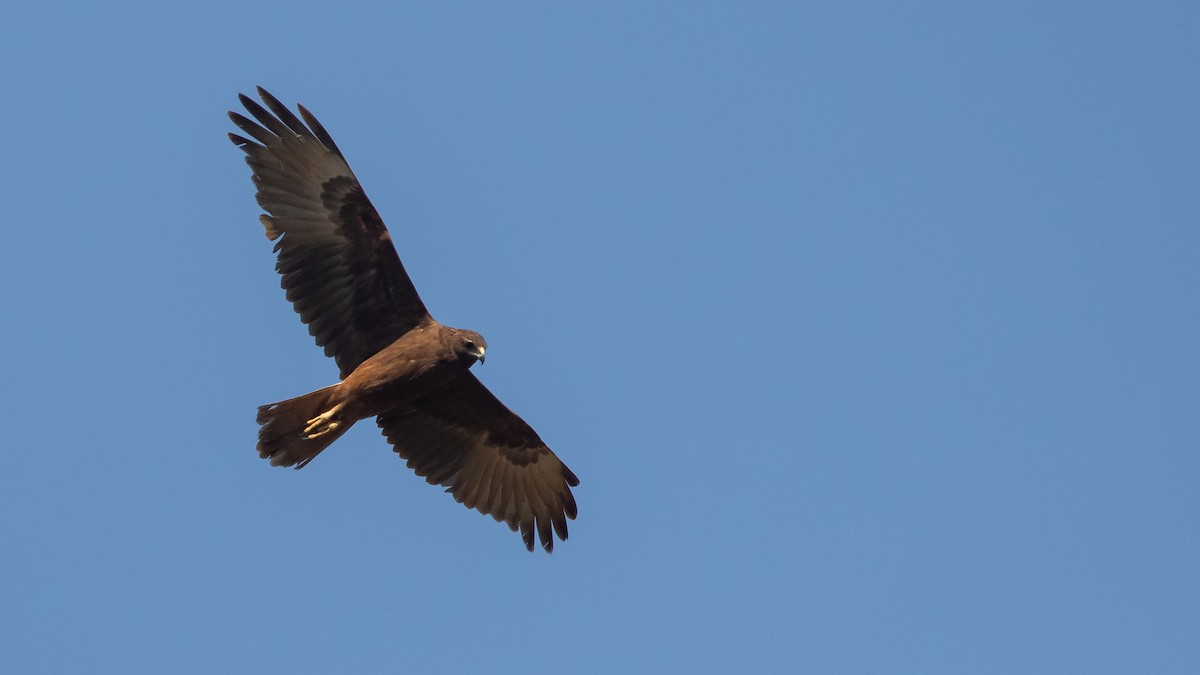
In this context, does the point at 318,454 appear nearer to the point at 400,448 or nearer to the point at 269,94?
the point at 400,448

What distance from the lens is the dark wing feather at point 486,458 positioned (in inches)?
589

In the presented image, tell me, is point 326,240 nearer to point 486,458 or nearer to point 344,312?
point 344,312

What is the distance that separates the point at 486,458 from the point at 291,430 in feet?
7.91

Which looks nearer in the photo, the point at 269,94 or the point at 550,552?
the point at 269,94

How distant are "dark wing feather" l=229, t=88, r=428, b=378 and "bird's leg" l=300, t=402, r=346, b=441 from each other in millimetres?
687

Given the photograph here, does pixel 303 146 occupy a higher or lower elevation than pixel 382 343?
higher

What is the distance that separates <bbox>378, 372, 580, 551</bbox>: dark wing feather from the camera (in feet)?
49.1

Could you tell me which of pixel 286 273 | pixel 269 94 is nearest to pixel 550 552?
pixel 286 273

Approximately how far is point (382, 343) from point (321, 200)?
1.37 meters

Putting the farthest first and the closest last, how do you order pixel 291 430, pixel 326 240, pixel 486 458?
pixel 486 458, pixel 326 240, pixel 291 430

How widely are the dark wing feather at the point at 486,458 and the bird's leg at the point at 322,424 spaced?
4.76 ft

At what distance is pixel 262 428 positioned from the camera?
13.4 meters

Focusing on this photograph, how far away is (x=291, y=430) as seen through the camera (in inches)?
530

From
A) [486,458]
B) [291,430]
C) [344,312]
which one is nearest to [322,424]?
[291,430]
